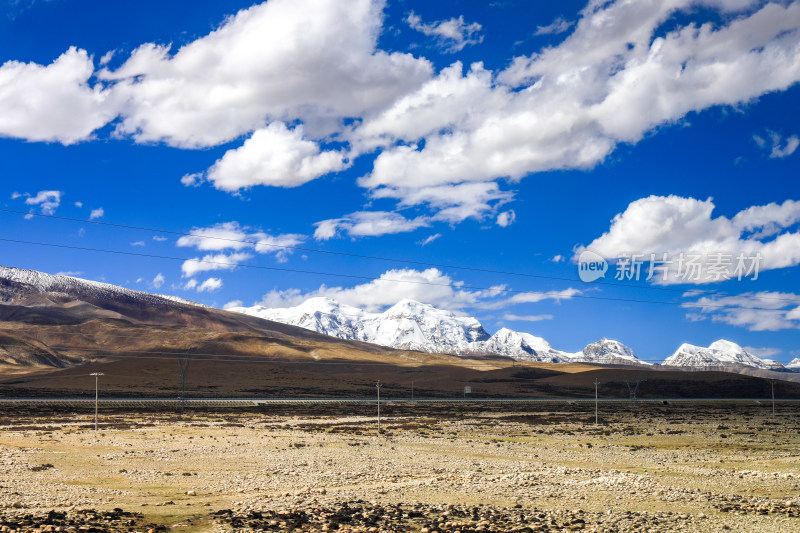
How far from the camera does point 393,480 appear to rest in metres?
28.7

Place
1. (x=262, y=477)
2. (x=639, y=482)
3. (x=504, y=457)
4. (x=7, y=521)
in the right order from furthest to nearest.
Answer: (x=504, y=457) < (x=262, y=477) < (x=639, y=482) < (x=7, y=521)

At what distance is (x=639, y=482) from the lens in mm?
27359

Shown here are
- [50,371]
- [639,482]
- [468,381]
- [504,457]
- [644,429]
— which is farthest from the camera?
[468,381]

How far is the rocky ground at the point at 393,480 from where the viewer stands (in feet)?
66.3

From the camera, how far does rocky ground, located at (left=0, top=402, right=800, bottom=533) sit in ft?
66.3

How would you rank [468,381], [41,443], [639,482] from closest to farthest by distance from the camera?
[639,482]
[41,443]
[468,381]

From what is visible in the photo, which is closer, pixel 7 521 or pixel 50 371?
pixel 7 521

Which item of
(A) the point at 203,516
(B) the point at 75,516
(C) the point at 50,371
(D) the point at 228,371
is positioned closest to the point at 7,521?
(B) the point at 75,516

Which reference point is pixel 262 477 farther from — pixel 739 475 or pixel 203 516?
pixel 739 475

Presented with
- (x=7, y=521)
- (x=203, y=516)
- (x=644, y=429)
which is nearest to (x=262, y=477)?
(x=203, y=516)

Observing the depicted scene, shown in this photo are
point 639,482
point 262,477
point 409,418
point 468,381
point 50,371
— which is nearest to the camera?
point 639,482

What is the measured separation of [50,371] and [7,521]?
173428 mm

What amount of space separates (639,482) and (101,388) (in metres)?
129

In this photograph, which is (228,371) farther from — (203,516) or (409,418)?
(203,516)
